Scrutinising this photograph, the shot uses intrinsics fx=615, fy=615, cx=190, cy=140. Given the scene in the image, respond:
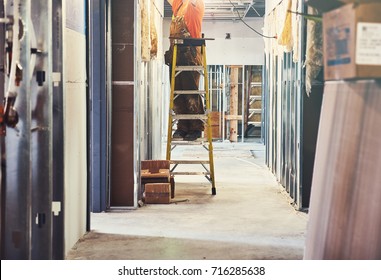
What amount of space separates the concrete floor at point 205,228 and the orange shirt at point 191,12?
1.90 metres

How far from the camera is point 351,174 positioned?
80.7 inches

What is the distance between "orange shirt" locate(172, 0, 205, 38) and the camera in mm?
7094

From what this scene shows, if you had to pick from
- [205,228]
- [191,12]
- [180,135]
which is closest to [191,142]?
[180,135]

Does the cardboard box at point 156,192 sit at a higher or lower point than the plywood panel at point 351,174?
lower

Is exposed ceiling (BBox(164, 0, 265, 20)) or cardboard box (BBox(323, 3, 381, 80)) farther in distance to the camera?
exposed ceiling (BBox(164, 0, 265, 20))

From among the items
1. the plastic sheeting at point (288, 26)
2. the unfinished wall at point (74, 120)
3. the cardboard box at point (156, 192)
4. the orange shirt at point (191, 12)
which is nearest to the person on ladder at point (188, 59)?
the orange shirt at point (191, 12)

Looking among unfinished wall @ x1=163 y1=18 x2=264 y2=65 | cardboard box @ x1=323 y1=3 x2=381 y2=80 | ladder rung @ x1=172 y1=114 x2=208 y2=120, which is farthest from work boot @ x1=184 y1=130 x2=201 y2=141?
unfinished wall @ x1=163 y1=18 x2=264 y2=65

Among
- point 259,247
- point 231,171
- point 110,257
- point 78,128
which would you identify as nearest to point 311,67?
point 259,247

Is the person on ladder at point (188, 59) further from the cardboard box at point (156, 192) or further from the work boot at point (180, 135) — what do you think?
the cardboard box at point (156, 192)

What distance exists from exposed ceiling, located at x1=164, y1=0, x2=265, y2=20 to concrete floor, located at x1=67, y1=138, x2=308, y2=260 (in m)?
6.07

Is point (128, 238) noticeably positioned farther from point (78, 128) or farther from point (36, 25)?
A: point (36, 25)

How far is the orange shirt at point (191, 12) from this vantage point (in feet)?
23.3

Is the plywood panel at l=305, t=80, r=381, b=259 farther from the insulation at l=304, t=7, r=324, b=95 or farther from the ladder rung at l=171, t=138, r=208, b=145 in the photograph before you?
the ladder rung at l=171, t=138, r=208, b=145

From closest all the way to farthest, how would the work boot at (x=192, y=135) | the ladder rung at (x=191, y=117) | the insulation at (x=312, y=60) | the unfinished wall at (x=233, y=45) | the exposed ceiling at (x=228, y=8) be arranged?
the insulation at (x=312, y=60) → the ladder rung at (x=191, y=117) → the work boot at (x=192, y=135) → the exposed ceiling at (x=228, y=8) → the unfinished wall at (x=233, y=45)
